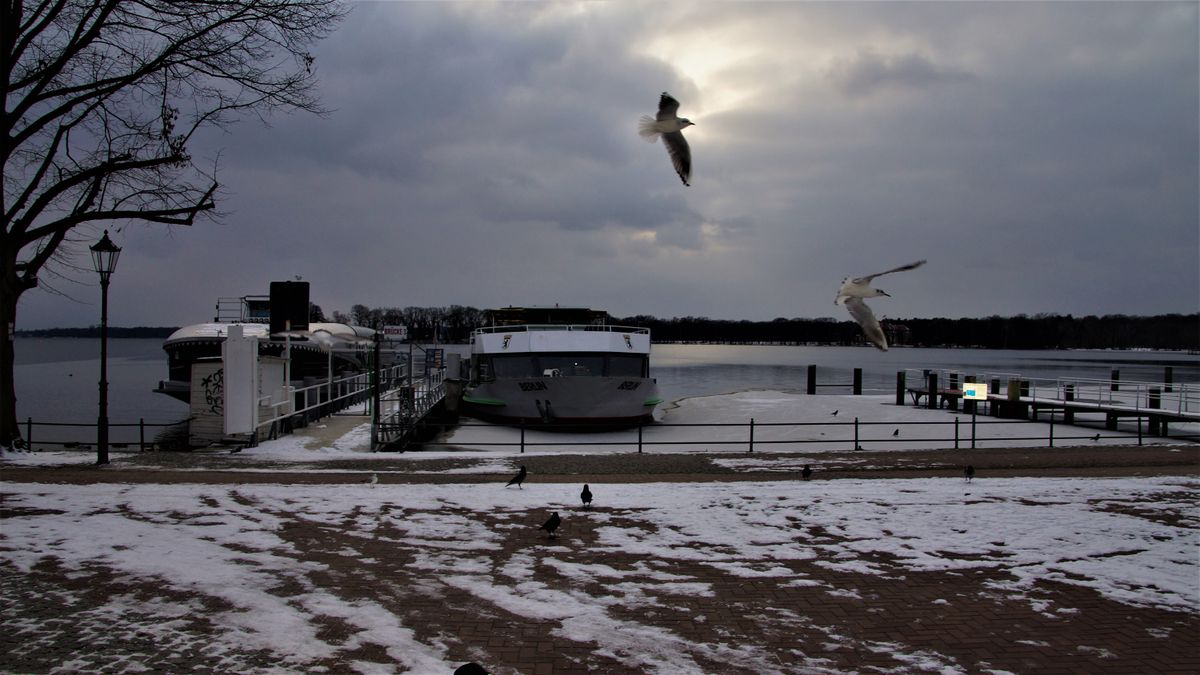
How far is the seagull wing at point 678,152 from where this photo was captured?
7066mm

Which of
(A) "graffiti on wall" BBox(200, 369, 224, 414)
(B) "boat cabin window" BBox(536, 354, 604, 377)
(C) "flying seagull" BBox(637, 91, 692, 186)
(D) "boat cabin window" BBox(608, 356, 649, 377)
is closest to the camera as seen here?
(C) "flying seagull" BBox(637, 91, 692, 186)

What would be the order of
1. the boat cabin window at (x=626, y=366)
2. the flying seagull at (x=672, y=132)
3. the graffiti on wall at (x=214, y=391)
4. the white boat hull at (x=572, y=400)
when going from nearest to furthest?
the flying seagull at (x=672, y=132)
the graffiti on wall at (x=214, y=391)
the white boat hull at (x=572, y=400)
the boat cabin window at (x=626, y=366)

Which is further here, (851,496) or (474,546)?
(851,496)

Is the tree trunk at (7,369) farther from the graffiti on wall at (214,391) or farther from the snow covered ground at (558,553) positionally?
the snow covered ground at (558,553)

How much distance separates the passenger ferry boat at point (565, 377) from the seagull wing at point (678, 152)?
20440mm

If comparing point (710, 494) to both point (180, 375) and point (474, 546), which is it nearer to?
point (474, 546)

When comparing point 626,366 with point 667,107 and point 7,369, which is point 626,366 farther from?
point 667,107

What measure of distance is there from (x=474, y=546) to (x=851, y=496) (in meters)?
5.49

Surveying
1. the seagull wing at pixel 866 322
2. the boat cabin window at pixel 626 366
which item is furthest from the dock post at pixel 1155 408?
the seagull wing at pixel 866 322

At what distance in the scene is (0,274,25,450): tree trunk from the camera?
42.2 ft

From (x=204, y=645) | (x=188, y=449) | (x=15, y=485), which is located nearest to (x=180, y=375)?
(x=188, y=449)

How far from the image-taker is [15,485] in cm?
980

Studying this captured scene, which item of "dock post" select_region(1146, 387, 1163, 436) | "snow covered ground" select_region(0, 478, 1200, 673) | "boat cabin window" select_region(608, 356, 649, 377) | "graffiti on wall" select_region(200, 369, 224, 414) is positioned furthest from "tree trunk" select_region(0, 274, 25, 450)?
"dock post" select_region(1146, 387, 1163, 436)

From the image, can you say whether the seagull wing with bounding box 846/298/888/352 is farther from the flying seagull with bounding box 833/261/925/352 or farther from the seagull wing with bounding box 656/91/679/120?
the seagull wing with bounding box 656/91/679/120
